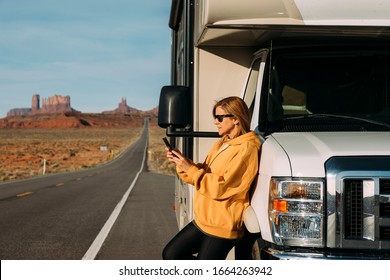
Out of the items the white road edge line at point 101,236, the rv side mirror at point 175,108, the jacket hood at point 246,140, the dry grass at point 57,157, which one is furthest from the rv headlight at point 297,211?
the dry grass at point 57,157

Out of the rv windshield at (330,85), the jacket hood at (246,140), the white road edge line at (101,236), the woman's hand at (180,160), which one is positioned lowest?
the white road edge line at (101,236)

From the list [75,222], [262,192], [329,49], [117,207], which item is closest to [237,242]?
[262,192]

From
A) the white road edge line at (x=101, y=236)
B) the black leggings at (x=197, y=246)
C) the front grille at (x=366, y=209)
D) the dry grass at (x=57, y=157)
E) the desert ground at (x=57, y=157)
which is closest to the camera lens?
the front grille at (x=366, y=209)

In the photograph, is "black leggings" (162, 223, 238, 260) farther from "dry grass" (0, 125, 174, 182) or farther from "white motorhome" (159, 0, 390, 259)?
"dry grass" (0, 125, 174, 182)

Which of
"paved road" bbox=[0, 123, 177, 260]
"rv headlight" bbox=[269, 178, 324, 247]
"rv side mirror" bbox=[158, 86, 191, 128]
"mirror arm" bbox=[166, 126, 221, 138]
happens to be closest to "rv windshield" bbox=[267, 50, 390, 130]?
"mirror arm" bbox=[166, 126, 221, 138]

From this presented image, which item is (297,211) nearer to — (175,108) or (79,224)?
(175,108)

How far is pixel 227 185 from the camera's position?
3.40 m

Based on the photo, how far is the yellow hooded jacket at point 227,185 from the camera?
340 cm

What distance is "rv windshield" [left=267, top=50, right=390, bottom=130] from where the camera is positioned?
429 centimetres

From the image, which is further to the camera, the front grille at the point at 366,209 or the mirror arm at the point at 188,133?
the mirror arm at the point at 188,133

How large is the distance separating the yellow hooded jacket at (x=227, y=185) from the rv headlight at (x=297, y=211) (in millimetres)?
217

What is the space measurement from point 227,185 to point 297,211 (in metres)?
0.43

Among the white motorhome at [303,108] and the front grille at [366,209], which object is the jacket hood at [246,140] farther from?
the front grille at [366,209]

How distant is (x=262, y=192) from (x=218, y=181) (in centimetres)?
29
